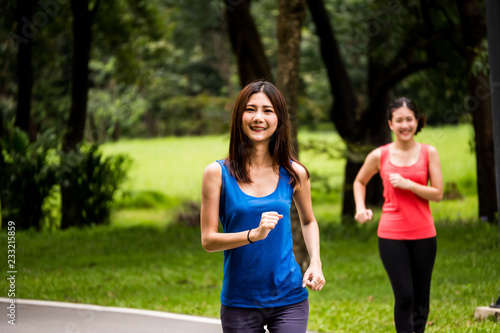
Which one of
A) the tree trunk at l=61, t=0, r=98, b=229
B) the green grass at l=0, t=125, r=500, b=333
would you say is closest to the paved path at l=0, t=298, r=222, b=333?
the green grass at l=0, t=125, r=500, b=333

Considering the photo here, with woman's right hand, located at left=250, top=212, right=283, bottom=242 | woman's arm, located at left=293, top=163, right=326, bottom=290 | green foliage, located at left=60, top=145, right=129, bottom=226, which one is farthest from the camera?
green foliage, located at left=60, top=145, right=129, bottom=226

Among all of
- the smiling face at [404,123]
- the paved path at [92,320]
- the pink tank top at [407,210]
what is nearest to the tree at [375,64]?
the paved path at [92,320]

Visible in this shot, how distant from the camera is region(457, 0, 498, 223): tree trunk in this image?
12086mm

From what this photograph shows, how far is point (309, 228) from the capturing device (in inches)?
138

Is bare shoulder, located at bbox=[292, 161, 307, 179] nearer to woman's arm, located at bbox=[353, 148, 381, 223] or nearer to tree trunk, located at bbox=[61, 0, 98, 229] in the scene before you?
woman's arm, located at bbox=[353, 148, 381, 223]

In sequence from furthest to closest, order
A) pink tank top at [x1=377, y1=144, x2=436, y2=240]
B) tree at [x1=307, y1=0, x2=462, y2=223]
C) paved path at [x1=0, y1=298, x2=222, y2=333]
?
tree at [x1=307, y1=0, x2=462, y2=223]
paved path at [x1=0, y1=298, x2=222, y2=333]
pink tank top at [x1=377, y1=144, x2=436, y2=240]

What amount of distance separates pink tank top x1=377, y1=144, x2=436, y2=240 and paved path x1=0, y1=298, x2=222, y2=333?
2.13 meters

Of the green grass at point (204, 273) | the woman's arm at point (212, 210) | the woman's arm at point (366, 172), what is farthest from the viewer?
the green grass at point (204, 273)

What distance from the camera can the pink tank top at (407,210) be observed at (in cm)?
516

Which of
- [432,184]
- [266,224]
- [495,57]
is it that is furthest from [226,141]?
[266,224]

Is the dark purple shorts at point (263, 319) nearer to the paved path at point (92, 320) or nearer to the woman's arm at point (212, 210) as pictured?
the woman's arm at point (212, 210)

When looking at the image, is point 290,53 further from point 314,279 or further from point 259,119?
point 314,279

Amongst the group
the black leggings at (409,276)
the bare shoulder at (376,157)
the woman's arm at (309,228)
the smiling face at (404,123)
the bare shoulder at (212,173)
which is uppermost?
the smiling face at (404,123)

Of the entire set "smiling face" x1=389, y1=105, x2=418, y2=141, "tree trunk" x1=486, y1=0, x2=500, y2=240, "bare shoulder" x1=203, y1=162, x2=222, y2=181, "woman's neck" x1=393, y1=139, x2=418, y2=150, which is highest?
"tree trunk" x1=486, y1=0, x2=500, y2=240
